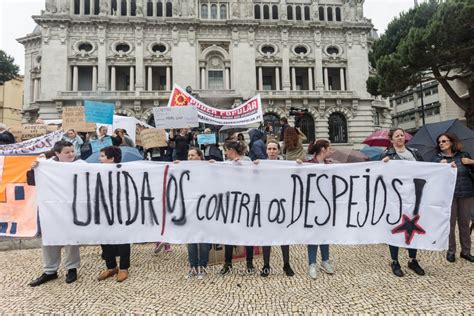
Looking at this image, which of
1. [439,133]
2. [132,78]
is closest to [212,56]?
[132,78]

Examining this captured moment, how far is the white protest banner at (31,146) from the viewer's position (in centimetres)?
760

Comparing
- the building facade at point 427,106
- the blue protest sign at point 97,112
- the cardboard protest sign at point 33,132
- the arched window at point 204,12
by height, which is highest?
the arched window at point 204,12

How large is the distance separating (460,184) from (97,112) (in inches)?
335

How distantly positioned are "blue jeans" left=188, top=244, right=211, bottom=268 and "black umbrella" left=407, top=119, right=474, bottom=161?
4.50 m

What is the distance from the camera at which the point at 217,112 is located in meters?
10.1

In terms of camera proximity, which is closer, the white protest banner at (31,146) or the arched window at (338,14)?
the white protest banner at (31,146)

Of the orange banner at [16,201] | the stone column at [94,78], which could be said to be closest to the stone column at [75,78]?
the stone column at [94,78]

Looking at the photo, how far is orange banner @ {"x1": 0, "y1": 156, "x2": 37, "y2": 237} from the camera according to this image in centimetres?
542

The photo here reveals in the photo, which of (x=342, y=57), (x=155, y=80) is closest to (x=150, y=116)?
(x=155, y=80)

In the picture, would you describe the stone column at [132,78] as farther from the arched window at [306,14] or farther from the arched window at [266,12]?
the arched window at [306,14]

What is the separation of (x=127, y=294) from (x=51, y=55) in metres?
31.9

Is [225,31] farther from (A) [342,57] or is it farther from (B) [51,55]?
(B) [51,55]

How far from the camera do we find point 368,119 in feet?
104

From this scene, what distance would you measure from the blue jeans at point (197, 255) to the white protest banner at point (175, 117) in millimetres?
4256
